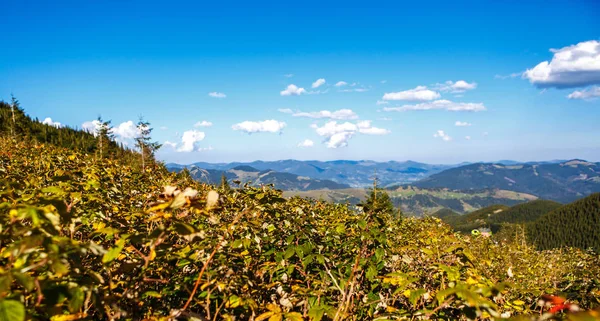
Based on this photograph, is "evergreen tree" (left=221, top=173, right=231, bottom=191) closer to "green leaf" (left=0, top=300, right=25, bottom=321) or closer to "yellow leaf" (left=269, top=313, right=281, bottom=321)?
"yellow leaf" (left=269, top=313, right=281, bottom=321)

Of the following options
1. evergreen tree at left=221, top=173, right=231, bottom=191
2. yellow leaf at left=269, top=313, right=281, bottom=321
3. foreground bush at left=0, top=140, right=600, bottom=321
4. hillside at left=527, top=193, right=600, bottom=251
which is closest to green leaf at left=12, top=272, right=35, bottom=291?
foreground bush at left=0, top=140, right=600, bottom=321

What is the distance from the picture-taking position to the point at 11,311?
4.89 feet

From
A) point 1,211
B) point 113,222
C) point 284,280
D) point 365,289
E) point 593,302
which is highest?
point 1,211

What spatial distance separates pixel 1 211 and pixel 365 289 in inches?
149

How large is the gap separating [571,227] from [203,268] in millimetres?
233265

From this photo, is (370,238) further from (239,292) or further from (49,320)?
(49,320)

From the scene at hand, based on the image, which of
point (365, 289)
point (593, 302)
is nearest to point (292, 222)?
point (365, 289)

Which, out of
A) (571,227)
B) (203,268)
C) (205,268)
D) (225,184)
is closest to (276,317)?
(205,268)

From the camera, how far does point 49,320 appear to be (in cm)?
232

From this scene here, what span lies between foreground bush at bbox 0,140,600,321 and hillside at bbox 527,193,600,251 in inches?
7732

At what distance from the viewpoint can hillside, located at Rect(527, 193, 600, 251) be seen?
166 metres

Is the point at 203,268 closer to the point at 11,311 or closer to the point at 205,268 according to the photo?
the point at 205,268

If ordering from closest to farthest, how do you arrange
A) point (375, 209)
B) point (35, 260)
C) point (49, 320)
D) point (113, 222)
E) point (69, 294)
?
1. point (69, 294)
2. point (35, 260)
3. point (49, 320)
4. point (113, 222)
5. point (375, 209)

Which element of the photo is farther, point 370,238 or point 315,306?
point 370,238
